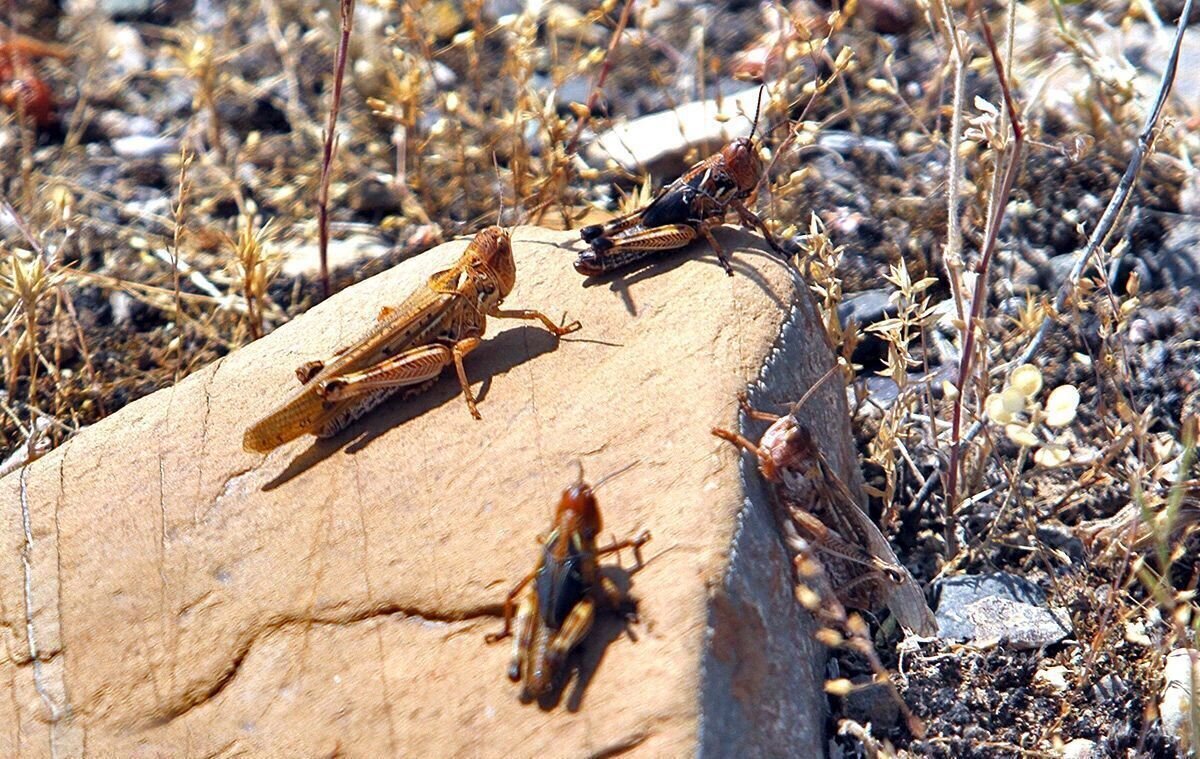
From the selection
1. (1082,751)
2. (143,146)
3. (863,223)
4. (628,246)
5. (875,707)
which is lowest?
(1082,751)

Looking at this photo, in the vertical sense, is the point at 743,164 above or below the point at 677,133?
above

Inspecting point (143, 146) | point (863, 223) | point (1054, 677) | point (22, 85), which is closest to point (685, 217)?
point (863, 223)

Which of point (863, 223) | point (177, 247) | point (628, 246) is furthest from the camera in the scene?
point (863, 223)

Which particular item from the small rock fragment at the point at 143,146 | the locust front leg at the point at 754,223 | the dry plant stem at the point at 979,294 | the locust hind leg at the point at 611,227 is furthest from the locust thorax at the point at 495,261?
the small rock fragment at the point at 143,146

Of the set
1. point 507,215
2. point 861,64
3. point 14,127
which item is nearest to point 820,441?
point 507,215

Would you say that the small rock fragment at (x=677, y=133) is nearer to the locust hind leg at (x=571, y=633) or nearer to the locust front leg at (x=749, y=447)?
the locust front leg at (x=749, y=447)

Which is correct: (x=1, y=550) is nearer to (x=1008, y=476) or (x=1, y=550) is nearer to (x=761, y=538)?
(x=761, y=538)

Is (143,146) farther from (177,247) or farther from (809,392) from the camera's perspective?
(809,392)
